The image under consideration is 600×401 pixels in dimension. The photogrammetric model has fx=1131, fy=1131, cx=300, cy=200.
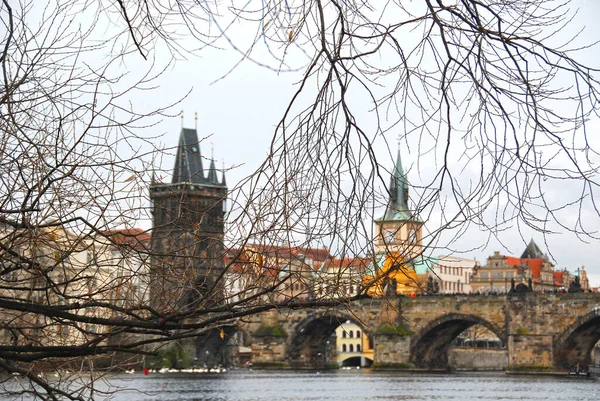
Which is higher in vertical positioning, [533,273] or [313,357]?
[533,273]

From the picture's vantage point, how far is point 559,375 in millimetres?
51781

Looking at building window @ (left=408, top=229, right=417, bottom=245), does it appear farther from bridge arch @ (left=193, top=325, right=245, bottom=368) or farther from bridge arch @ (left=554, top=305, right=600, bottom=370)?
bridge arch @ (left=193, top=325, right=245, bottom=368)

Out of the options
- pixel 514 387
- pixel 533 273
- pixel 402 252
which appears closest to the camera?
pixel 402 252

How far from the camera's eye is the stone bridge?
53.2m

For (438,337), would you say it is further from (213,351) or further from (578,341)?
(213,351)

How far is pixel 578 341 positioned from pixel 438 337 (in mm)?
9071

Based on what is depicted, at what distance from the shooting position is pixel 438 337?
202ft

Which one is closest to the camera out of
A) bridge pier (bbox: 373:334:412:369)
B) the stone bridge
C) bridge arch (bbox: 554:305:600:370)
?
bridge arch (bbox: 554:305:600:370)

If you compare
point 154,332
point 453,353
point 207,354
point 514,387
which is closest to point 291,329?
point 207,354

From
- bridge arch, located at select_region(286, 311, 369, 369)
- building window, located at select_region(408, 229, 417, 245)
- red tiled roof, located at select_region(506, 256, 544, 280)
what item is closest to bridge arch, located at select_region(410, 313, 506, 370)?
bridge arch, located at select_region(286, 311, 369, 369)

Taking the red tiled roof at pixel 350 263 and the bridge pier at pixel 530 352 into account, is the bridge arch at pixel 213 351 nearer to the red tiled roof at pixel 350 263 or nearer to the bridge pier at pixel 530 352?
the bridge pier at pixel 530 352

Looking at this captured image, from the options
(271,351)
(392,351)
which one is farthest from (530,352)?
(271,351)

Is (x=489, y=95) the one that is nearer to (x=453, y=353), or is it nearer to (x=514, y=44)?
(x=514, y=44)

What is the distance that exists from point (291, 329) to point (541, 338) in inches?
633
